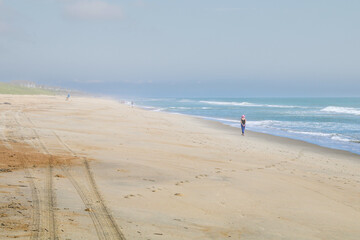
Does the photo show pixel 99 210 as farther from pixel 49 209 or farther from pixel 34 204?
pixel 34 204

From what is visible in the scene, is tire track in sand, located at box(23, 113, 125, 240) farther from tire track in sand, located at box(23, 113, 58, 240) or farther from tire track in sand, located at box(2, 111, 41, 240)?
tire track in sand, located at box(2, 111, 41, 240)

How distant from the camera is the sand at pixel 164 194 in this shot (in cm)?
557

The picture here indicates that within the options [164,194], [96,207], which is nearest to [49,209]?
[96,207]

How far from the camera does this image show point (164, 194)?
771 centimetres

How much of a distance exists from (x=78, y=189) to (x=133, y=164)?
11.2 feet

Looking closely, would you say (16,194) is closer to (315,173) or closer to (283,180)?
(283,180)

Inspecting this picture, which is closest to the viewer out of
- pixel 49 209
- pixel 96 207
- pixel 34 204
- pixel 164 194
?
pixel 49 209

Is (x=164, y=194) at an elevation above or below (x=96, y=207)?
below

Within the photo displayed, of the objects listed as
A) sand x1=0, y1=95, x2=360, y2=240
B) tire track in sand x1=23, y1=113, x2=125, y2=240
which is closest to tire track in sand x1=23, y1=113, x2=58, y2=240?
sand x1=0, y1=95, x2=360, y2=240

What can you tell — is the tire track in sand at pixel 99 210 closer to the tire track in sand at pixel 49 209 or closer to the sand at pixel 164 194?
the sand at pixel 164 194

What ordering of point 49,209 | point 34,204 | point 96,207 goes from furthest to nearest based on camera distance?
point 96,207
point 34,204
point 49,209

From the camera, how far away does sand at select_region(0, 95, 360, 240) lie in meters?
5.57

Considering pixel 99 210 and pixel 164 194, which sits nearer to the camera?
pixel 99 210

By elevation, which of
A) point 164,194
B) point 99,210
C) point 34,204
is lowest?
point 164,194
